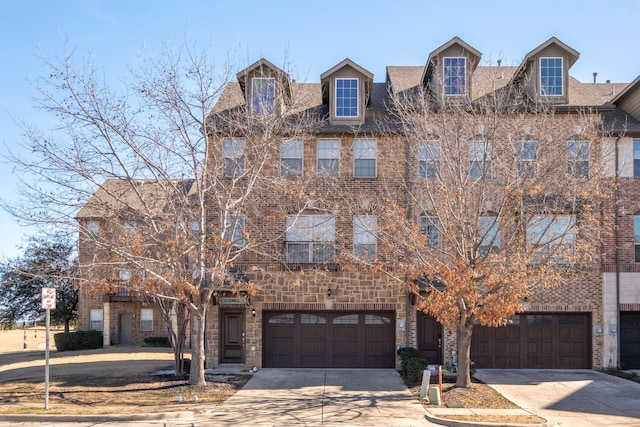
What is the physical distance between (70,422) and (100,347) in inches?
805

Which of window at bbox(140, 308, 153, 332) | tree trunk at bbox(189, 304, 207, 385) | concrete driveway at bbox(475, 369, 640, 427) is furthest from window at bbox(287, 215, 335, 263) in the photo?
window at bbox(140, 308, 153, 332)

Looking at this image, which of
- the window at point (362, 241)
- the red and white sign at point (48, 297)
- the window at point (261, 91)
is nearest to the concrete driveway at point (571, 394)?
the window at point (362, 241)

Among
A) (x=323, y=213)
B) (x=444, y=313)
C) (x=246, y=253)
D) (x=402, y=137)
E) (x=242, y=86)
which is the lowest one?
(x=444, y=313)

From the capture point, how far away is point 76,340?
31500 millimetres

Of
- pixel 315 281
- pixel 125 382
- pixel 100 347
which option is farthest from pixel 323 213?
pixel 100 347

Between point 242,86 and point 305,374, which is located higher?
point 242,86

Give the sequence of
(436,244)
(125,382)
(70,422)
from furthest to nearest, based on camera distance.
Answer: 1. (436,244)
2. (125,382)
3. (70,422)

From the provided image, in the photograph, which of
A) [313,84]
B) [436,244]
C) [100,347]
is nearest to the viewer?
[436,244]

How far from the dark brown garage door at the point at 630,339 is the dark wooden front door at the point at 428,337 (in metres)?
6.36

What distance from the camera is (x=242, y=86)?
22172mm

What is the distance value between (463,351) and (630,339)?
8513mm

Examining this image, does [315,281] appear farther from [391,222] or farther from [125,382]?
[125,382]

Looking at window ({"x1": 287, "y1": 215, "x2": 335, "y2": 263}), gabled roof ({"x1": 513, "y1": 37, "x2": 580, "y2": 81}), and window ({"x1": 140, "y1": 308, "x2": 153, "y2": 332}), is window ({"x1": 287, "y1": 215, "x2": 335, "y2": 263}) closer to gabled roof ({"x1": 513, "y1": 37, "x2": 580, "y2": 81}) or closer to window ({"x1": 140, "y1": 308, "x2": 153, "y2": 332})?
gabled roof ({"x1": 513, "y1": 37, "x2": 580, "y2": 81})

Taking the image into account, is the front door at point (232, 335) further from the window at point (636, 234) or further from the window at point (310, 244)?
the window at point (636, 234)
